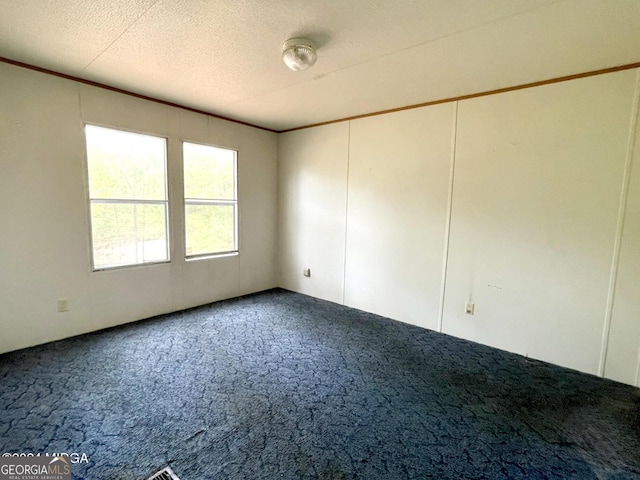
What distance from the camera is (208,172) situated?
405 centimetres

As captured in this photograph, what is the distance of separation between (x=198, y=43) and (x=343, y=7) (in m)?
1.12

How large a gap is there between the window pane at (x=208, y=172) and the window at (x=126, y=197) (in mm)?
318

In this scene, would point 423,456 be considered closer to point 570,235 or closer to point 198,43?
point 570,235

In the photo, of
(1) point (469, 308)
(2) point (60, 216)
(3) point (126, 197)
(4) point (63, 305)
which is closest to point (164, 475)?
(4) point (63, 305)

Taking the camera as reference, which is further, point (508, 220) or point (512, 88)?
point (508, 220)

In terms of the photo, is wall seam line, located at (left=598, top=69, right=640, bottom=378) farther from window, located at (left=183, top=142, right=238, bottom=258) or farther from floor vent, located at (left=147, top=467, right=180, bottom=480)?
window, located at (left=183, top=142, right=238, bottom=258)

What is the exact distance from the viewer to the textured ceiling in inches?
68.8

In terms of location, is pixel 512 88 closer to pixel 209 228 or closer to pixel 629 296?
pixel 629 296

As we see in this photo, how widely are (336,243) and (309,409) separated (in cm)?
249

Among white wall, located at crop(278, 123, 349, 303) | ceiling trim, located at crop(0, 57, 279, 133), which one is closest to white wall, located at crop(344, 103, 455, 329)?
white wall, located at crop(278, 123, 349, 303)

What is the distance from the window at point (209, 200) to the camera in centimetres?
388

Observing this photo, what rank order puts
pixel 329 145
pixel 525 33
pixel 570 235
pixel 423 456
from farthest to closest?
pixel 329 145
pixel 570 235
pixel 525 33
pixel 423 456

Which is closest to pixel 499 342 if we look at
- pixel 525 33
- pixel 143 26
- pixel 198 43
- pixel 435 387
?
pixel 435 387

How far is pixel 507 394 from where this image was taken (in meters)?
2.26
